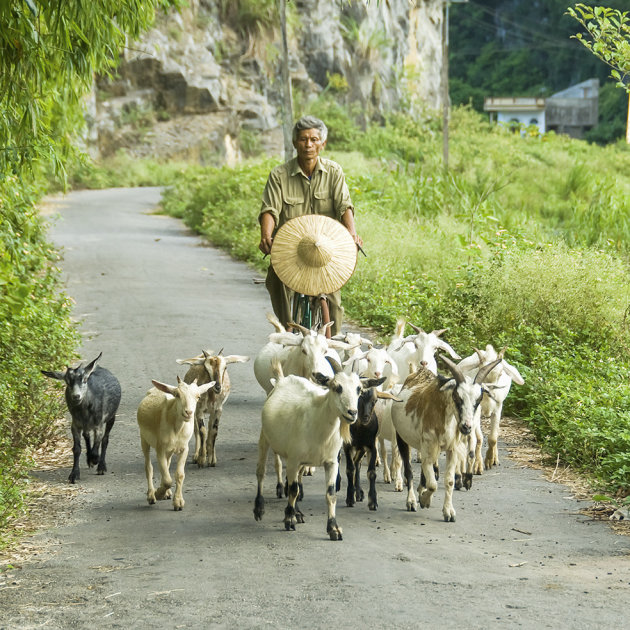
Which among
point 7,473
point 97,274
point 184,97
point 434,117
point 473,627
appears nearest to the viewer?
point 473,627

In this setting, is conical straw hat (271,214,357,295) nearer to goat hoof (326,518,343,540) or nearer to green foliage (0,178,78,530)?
green foliage (0,178,78,530)

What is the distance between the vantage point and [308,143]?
812cm

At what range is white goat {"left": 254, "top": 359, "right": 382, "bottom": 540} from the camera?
611cm

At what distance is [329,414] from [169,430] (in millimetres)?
1284

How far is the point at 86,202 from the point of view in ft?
106

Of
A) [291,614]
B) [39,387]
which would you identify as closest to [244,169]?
[39,387]

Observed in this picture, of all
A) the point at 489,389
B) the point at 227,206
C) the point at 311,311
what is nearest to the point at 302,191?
the point at 311,311

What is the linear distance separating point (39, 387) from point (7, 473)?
1907 millimetres

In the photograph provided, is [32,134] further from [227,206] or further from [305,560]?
[227,206]

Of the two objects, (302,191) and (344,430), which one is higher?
(302,191)

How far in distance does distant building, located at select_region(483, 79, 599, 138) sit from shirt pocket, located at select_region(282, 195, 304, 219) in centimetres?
5256

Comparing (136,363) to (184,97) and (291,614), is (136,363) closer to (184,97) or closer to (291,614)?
(291,614)

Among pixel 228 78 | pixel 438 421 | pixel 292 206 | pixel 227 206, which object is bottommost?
pixel 438 421

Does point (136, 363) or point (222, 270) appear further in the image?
point (222, 270)
